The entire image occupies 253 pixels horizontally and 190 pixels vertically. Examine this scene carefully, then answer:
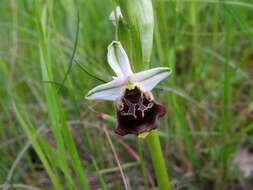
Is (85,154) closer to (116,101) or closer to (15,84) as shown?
(15,84)

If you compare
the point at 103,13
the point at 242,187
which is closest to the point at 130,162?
the point at 242,187

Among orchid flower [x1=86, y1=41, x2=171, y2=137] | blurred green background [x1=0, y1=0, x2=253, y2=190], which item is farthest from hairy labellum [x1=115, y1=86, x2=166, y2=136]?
blurred green background [x1=0, y1=0, x2=253, y2=190]

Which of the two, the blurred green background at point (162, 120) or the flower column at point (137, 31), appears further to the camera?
the blurred green background at point (162, 120)

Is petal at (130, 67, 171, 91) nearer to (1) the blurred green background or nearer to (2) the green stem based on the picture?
(2) the green stem

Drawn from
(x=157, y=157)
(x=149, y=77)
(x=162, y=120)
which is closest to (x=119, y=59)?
(x=149, y=77)

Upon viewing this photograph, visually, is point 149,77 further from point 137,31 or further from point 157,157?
point 157,157

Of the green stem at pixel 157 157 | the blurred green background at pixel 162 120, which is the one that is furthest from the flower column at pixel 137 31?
the blurred green background at pixel 162 120

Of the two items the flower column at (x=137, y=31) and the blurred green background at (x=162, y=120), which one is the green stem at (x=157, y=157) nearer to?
the flower column at (x=137, y=31)

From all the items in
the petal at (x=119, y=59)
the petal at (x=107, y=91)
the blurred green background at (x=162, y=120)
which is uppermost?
the petal at (x=119, y=59)
